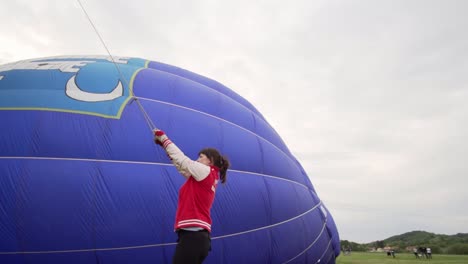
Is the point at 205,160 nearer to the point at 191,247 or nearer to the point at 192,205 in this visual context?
the point at 192,205

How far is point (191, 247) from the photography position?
2.73 m

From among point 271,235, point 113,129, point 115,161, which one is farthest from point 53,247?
point 271,235

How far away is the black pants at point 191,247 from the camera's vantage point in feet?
8.82

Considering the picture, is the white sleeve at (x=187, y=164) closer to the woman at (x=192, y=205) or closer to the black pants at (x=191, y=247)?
the woman at (x=192, y=205)

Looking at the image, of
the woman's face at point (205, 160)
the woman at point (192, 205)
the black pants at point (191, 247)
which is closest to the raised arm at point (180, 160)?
the woman at point (192, 205)

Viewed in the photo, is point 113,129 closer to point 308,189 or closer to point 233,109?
point 233,109

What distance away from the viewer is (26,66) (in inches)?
269

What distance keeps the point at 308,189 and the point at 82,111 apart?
18.1 ft

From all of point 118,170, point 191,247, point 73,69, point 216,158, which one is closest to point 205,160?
point 216,158

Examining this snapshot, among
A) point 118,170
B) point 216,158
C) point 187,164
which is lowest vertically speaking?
point 187,164

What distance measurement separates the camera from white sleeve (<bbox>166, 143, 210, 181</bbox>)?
9.23 ft

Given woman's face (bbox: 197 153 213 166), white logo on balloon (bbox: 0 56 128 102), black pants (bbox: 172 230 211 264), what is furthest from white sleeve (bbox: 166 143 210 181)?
white logo on balloon (bbox: 0 56 128 102)

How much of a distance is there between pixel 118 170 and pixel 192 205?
2.81m

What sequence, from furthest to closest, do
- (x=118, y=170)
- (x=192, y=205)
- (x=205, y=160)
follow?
(x=118, y=170)
(x=205, y=160)
(x=192, y=205)
